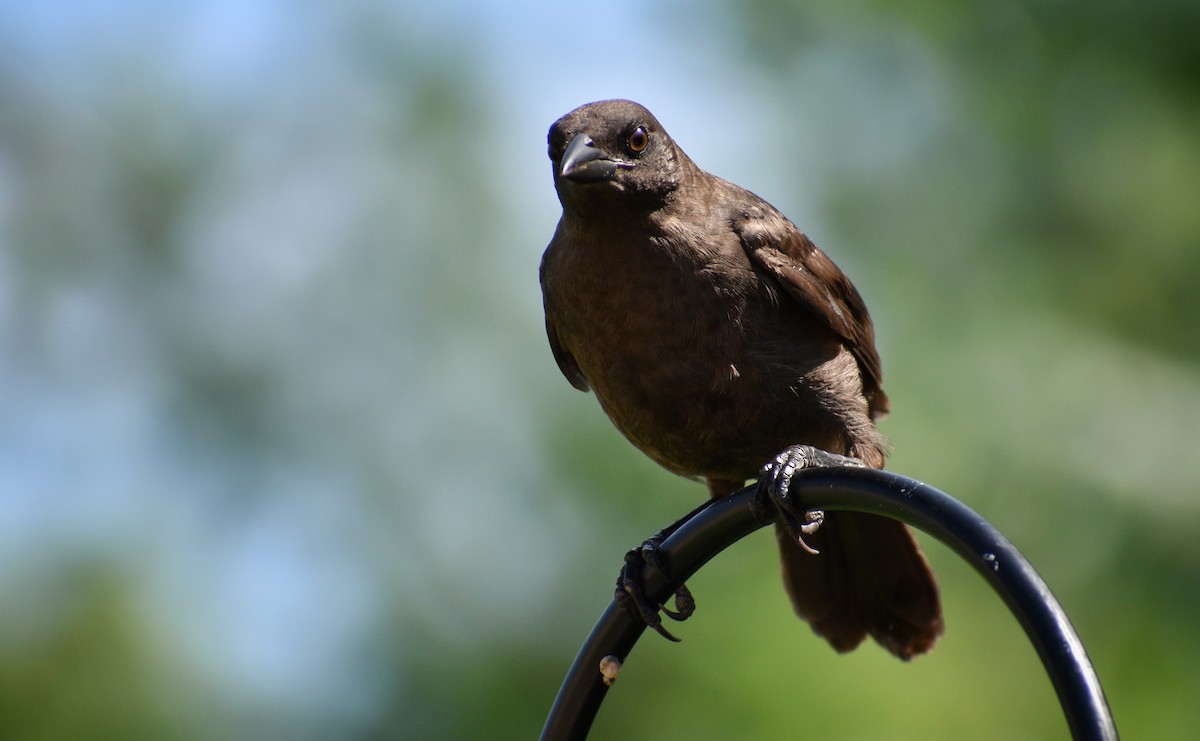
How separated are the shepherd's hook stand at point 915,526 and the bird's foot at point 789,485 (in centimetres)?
4

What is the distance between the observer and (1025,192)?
10.6m

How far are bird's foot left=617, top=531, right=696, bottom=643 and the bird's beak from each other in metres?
1.11

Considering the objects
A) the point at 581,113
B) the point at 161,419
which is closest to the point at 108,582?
the point at 161,419

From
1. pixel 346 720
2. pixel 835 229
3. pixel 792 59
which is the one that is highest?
pixel 792 59

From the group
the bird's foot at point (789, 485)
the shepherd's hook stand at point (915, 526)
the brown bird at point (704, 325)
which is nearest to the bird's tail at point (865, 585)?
the brown bird at point (704, 325)

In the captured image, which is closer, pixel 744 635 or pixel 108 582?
pixel 744 635

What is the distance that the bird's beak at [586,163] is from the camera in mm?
3986

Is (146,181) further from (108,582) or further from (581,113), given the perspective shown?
(581,113)

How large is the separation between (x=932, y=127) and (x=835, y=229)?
53.6 inches

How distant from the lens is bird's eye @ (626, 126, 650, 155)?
419 centimetres

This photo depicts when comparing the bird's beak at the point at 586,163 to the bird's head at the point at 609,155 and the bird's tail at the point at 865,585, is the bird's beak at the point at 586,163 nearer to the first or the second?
the bird's head at the point at 609,155

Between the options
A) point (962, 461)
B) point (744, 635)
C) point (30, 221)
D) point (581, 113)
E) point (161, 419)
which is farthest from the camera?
point (30, 221)

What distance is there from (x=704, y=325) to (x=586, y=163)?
0.62 metres

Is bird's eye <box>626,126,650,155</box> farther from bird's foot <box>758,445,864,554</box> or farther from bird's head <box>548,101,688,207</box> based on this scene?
bird's foot <box>758,445,864,554</box>
